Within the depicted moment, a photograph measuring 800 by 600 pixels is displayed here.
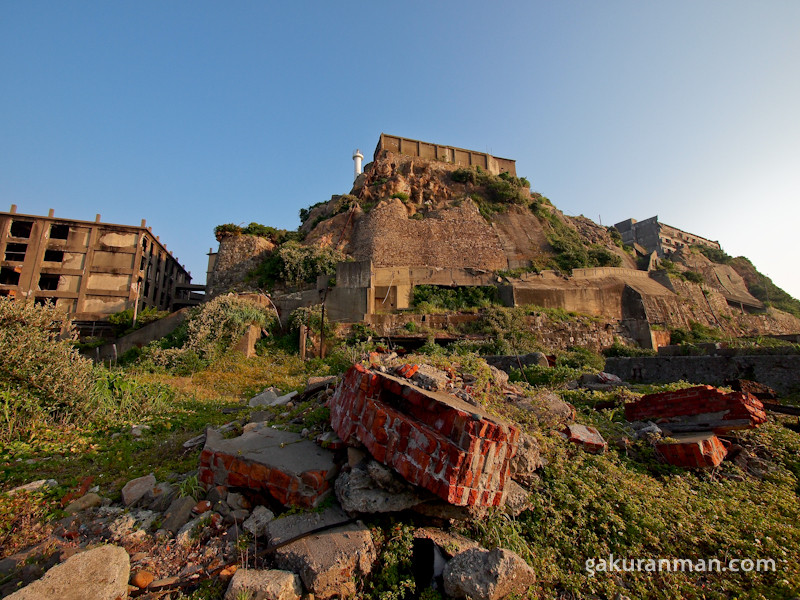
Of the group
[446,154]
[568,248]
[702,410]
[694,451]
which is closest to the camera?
[694,451]

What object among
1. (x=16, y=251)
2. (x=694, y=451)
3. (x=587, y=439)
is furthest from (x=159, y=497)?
(x=16, y=251)

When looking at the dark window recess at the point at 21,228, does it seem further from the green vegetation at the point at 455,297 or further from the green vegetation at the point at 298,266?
the green vegetation at the point at 455,297

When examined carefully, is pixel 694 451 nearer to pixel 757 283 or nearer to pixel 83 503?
pixel 83 503

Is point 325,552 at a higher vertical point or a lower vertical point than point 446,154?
lower

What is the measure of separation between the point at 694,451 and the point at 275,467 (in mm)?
4120

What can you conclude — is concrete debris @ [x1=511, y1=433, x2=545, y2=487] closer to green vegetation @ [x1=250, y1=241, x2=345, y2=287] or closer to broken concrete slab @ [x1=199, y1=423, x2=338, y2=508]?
broken concrete slab @ [x1=199, y1=423, x2=338, y2=508]

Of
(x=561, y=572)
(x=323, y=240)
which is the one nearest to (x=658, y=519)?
(x=561, y=572)

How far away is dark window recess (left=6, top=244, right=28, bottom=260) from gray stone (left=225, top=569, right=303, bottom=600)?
3537cm

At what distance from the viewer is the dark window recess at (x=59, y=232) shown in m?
27.0

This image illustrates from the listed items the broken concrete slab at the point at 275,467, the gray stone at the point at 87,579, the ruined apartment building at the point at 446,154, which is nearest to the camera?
the gray stone at the point at 87,579

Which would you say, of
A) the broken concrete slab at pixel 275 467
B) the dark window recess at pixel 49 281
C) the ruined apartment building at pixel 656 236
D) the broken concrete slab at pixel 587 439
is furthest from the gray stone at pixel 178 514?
the ruined apartment building at pixel 656 236

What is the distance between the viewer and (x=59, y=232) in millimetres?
27250

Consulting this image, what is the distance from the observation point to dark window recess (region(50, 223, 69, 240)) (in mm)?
27047

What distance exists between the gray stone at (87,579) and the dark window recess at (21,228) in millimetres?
35345
